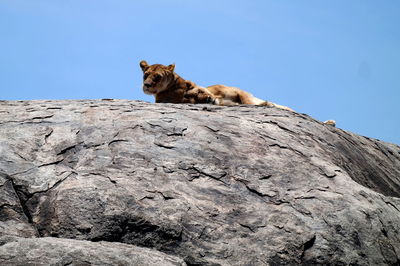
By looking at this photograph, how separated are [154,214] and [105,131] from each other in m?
1.78

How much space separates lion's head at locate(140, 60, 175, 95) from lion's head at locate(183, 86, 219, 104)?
1.52 ft

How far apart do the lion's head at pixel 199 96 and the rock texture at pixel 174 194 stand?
371cm

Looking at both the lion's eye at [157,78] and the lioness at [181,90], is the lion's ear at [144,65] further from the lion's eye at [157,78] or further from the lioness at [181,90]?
the lion's eye at [157,78]

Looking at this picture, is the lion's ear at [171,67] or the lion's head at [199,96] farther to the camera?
the lion's ear at [171,67]

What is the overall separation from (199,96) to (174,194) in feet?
20.4

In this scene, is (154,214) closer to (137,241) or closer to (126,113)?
(137,241)

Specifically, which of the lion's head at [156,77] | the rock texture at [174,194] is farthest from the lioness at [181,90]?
the rock texture at [174,194]

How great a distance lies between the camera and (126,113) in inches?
335

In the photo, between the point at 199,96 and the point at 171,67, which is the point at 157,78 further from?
the point at 199,96

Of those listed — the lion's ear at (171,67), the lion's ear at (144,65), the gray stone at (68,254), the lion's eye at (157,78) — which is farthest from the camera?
the lion's ear at (144,65)

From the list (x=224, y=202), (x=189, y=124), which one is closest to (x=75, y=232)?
(x=224, y=202)

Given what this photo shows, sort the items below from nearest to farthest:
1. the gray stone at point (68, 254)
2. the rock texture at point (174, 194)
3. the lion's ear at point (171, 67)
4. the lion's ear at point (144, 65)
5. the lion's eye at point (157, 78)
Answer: the gray stone at point (68, 254) → the rock texture at point (174, 194) → the lion's eye at point (157, 78) → the lion's ear at point (171, 67) → the lion's ear at point (144, 65)

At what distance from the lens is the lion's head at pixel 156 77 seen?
41.5 feet

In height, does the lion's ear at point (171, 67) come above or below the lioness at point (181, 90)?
above
